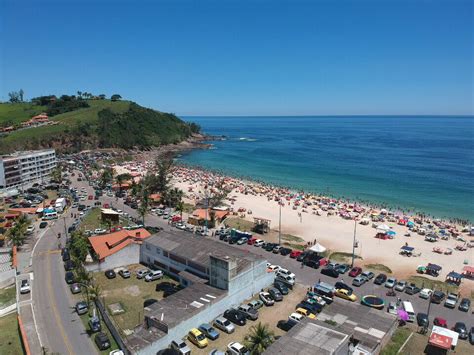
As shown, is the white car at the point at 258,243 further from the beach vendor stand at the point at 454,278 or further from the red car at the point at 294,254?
the beach vendor stand at the point at 454,278

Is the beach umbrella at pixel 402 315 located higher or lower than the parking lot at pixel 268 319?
higher

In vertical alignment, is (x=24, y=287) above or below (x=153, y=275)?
above

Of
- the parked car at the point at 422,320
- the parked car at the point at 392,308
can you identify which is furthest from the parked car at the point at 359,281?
the parked car at the point at 422,320

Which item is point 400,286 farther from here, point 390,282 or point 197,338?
point 197,338

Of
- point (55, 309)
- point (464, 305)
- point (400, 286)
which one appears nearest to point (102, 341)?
point (55, 309)

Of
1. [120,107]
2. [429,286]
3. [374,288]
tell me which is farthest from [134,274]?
[120,107]

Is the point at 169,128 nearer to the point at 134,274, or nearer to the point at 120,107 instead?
the point at 120,107

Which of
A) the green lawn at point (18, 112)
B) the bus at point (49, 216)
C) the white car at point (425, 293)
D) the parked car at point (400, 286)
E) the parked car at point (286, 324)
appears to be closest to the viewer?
the parked car at point (286, 324)
